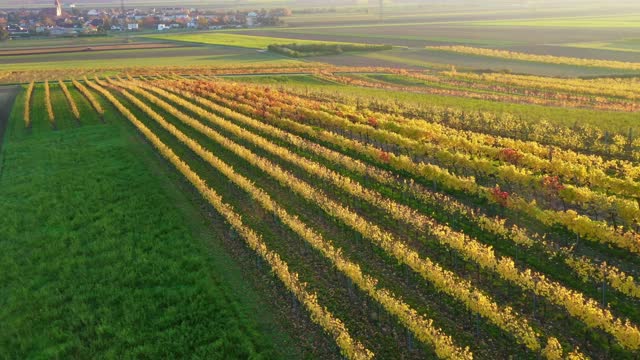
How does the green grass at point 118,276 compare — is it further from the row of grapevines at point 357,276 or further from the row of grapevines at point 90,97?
the row of grapevines at point 90,97

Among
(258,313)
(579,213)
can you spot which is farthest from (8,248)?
(579,213)

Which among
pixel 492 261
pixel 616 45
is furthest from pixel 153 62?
pixel 616 45

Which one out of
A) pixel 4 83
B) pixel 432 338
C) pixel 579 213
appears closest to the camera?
pixel 432 338

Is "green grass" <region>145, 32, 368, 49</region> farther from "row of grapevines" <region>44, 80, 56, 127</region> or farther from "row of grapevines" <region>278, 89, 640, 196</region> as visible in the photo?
"row of grapevines" <region>278, 89, 640, 196</region>

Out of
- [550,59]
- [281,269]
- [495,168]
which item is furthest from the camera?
[550,59]

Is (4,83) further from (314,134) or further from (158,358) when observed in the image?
(158,358)

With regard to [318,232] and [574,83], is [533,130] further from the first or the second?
[574,83]
